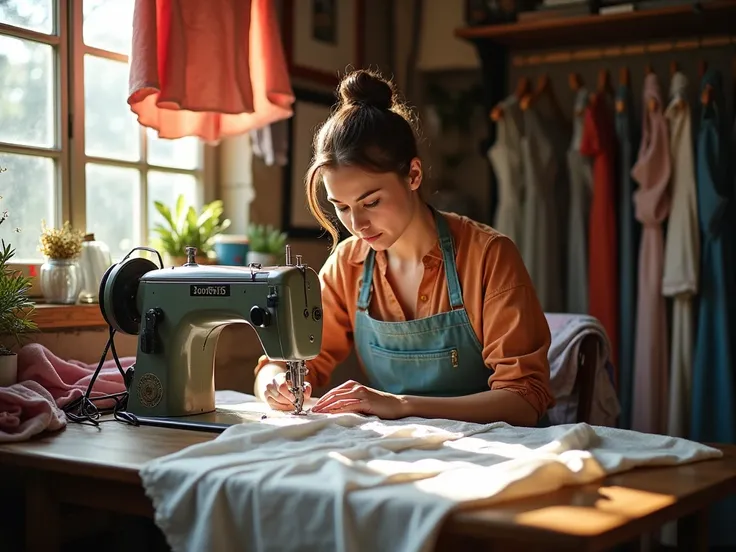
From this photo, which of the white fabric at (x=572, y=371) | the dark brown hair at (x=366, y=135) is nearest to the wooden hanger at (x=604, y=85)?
the white fabric at (x=572, y=371)

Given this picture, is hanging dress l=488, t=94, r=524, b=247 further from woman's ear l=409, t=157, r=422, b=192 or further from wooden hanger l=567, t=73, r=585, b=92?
woman's ear l=409, t=157, r=422, b=192

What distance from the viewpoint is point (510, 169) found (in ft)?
12.3

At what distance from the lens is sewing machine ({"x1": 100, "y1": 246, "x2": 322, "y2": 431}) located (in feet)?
6.59

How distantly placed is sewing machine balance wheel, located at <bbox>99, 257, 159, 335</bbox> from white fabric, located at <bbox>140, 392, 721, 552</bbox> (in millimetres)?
523

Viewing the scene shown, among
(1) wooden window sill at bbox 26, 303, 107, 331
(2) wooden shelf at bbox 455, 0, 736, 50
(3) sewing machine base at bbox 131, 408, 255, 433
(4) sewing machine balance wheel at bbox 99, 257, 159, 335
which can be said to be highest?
(2) wooden shelf at bbox 455, 0, 736, 50

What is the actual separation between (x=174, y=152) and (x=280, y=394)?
1347 millimetres

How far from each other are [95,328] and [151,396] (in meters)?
0.55

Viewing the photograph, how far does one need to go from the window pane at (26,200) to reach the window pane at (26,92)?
6cm

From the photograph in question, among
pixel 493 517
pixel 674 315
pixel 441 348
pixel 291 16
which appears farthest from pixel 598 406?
pixel 291 16

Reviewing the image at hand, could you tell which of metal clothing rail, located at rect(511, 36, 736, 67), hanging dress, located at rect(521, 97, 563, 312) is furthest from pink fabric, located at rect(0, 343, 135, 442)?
metal clothing rail, located at rect(511, 36, 736, 67)

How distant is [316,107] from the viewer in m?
3.71

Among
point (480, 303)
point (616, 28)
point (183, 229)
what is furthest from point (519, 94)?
point (480, 303)

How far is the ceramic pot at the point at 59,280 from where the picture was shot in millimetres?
2523

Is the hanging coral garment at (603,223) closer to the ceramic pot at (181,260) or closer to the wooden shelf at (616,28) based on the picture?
the wooden shelf at (616,28)
